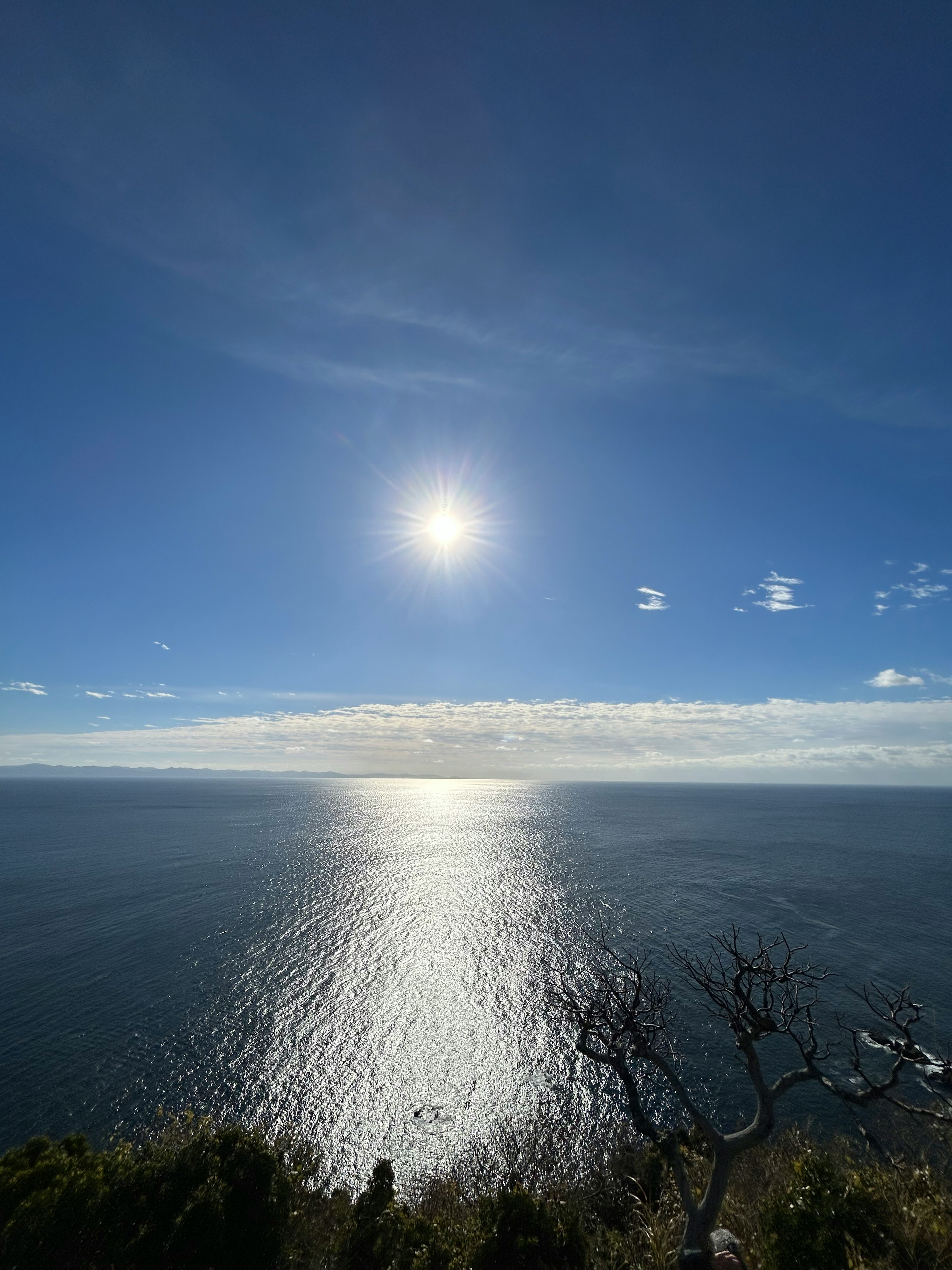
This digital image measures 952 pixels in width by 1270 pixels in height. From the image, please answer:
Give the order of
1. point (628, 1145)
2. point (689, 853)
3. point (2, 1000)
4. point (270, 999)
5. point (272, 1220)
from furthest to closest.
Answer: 1. point (689, 853)
2. point (270, 999)
3. point (2, 1000)
4. point (628, 1145)
5. point (272, 1220)

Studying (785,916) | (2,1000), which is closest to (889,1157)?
(785,916)

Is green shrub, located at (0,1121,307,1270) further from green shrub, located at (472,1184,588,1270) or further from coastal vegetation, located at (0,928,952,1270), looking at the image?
green shrub, located at (472,1184,588,1270)

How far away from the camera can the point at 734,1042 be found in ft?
155

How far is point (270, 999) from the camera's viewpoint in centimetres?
5456

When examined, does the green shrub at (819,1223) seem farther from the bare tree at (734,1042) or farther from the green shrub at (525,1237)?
the green shrub at (525,1237)

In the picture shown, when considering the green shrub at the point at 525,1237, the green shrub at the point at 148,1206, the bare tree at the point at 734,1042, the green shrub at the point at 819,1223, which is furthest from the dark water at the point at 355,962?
the green shrub at the point at 819,1223

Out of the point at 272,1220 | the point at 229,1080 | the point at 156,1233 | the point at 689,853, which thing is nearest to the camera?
the point at 156,1233

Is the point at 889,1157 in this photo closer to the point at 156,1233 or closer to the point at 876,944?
the point at 156,1233

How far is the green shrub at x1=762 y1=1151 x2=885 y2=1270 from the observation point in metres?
18.9

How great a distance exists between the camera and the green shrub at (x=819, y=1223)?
18875 mm

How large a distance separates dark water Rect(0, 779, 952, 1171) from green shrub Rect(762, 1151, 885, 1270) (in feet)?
81.4

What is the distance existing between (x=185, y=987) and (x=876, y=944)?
88981 millimetres

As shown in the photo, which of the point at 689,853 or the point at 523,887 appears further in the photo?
the point at 689,853

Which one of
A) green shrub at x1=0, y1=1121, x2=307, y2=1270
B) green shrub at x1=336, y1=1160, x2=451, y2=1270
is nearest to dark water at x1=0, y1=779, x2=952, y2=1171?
green shrub at x1=336, y1=1160, x2=451, y2=1270
